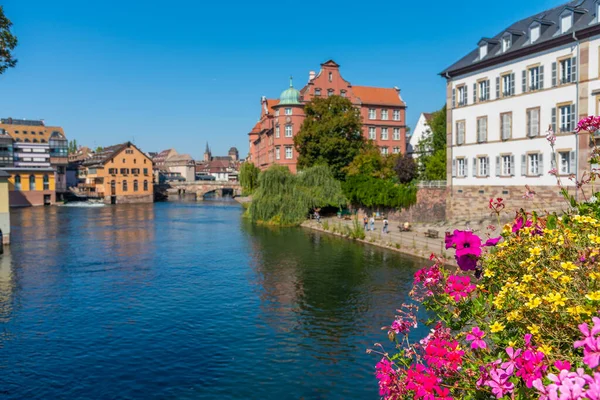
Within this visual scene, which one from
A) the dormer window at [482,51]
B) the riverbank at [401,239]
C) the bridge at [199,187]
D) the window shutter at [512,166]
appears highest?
the dormer window at [482,51]

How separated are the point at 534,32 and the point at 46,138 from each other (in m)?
113

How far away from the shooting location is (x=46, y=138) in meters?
119

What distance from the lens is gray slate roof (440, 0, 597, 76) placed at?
33.1 metres

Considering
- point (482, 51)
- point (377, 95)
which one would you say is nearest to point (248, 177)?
point (377, 95)

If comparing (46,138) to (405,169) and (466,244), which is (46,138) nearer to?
(405,169)

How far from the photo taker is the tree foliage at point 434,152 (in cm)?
5819

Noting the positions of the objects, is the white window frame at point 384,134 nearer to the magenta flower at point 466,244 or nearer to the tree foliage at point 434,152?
the tree foliage at point 434,152

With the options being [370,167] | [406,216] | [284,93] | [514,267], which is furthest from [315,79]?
[514,267]

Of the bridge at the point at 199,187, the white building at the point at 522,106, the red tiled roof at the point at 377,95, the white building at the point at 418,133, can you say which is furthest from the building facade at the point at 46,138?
the white building at the point at 522,106

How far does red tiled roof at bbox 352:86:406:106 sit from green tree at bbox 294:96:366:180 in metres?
16.3

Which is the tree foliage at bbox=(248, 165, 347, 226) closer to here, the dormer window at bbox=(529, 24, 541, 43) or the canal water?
the canal water

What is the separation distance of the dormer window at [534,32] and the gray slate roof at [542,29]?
0.26 meters

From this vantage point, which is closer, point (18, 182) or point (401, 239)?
point (401, 239)

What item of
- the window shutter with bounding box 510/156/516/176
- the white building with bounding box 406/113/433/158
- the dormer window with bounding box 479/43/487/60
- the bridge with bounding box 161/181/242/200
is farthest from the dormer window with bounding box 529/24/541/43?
the bridge with bounding box 161/181/242/200
